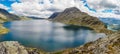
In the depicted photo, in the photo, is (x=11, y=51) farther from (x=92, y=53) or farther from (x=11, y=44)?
(x=92, y=53)

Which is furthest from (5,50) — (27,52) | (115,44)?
(115,44)

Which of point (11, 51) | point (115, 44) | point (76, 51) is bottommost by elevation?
point (76, 51)

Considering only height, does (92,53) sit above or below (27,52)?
below

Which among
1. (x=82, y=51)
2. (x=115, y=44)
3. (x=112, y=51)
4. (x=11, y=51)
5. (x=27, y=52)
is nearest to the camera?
(x=11, y=51)

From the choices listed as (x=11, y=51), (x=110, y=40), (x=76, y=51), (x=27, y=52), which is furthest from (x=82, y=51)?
(x=11, y=51)

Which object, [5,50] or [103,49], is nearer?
[5,50]

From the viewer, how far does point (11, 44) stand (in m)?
60.2

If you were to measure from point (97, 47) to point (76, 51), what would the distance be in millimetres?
14703

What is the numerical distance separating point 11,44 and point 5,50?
2.66 m

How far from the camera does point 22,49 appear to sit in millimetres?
60844

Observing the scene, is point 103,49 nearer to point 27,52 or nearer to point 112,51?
point 112,51

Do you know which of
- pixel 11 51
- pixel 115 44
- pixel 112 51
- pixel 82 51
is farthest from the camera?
pixel 82 51

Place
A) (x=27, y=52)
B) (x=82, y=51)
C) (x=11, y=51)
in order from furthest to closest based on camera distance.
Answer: (x=82, y=51) → (x=27, y=52) → (x=11, y=51)

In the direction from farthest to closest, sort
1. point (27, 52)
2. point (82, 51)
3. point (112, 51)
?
point (82, 51) → point (112, 51) → point (27, 52)
